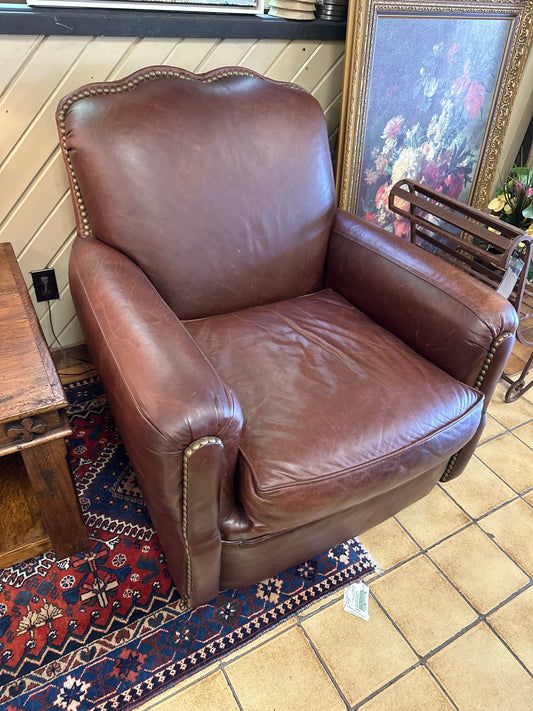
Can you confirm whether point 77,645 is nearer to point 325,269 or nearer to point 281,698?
point 281,698

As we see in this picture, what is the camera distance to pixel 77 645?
1142mm

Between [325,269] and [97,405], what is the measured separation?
36.7 inches

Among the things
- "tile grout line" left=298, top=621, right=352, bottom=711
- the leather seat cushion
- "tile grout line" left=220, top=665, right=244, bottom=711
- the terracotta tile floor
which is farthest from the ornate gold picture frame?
"tile grout line" left=220, top=665, right=244, bottom=711

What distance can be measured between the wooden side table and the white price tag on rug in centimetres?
70

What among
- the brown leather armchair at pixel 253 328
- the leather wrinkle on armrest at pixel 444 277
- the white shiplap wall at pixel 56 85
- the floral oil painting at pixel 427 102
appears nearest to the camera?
the brown leather armchair at pixel 253 328

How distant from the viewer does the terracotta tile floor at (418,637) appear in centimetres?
110

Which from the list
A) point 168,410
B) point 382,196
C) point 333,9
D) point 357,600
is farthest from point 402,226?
point 168,410

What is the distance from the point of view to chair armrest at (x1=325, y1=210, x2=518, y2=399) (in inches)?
48.6

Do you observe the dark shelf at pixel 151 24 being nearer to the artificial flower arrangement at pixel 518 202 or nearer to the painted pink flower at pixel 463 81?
the painted pink flower at pixel 463 81

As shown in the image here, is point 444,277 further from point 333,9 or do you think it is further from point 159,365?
point 333,9

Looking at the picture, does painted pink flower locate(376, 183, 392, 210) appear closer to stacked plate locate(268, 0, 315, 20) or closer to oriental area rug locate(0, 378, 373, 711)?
stacked plate locate(268, 0, 315, 20)

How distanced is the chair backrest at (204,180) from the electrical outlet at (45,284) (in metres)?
0.40

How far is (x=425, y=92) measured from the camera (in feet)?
5.98

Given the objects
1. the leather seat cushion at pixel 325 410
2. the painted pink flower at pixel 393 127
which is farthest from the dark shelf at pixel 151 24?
the leather seat cushion at pixel 325 410
